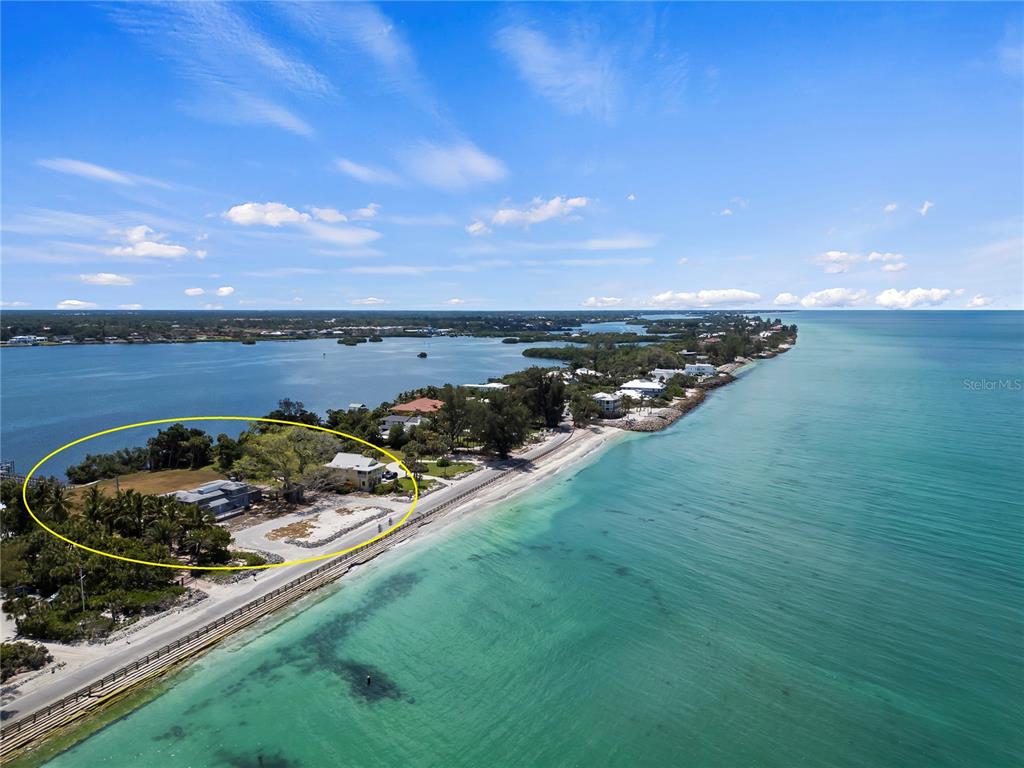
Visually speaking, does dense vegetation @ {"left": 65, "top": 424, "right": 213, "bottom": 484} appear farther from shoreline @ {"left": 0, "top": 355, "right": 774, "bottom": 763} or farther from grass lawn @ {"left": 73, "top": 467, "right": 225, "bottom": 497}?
shoreline @ {"left": 0, "top": 355, "right": 774, "bottom": 763}

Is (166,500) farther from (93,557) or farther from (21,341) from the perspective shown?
(21,341)

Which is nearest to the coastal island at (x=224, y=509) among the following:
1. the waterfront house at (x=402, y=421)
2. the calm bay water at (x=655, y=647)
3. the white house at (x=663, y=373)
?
the waterfront house at (x=402, y=421)

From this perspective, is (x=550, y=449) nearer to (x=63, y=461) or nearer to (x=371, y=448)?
(x=371, y=448)

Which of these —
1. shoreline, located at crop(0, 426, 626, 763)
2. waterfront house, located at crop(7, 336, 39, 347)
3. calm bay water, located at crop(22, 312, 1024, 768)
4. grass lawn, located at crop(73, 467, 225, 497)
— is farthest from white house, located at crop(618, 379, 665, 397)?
waterfront house, located at crop(7, 336, 39, 347)

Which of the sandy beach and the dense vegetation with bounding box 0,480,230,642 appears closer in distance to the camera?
the sandy beach

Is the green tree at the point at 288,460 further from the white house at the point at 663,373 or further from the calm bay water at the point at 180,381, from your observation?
the white house at the point at 663,373

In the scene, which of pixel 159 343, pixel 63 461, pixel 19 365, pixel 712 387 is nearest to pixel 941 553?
pixel 712 387
